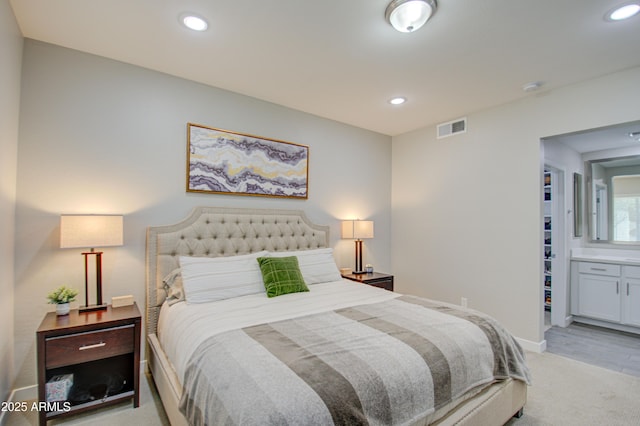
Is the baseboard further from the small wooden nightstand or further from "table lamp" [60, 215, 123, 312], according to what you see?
"table lamp" [60, 215, 123, 312]

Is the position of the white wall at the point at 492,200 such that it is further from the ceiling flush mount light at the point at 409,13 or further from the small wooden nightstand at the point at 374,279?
the ceiling flush mount light at the point at 409,13

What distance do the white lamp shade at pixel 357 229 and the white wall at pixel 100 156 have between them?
111 cm

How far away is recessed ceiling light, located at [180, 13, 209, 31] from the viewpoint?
2053mm

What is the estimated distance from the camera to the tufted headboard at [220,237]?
2.69 m

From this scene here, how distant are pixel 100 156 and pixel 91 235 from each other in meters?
0.74

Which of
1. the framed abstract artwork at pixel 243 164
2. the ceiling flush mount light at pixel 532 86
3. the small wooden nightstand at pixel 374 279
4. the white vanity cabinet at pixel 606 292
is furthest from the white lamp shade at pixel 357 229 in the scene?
the white vanity cabinet at pixel 606 292

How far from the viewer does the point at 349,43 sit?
2.34m

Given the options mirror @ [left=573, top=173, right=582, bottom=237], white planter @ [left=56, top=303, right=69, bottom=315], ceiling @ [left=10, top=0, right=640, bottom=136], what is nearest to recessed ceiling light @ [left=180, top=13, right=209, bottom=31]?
ceiling @ [left=10, top=0, right=640, bottom=136]

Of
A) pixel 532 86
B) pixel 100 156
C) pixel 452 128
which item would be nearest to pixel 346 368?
pixel 100 156

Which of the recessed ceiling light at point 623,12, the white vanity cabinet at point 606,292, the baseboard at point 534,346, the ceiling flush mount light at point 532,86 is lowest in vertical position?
the baseboard at point 534,346

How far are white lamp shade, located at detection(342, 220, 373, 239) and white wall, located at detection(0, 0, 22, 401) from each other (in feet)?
10.1

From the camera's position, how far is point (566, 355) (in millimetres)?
3156

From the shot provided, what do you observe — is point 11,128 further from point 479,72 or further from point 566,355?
point 566,355

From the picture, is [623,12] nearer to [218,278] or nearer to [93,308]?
[218,278]
